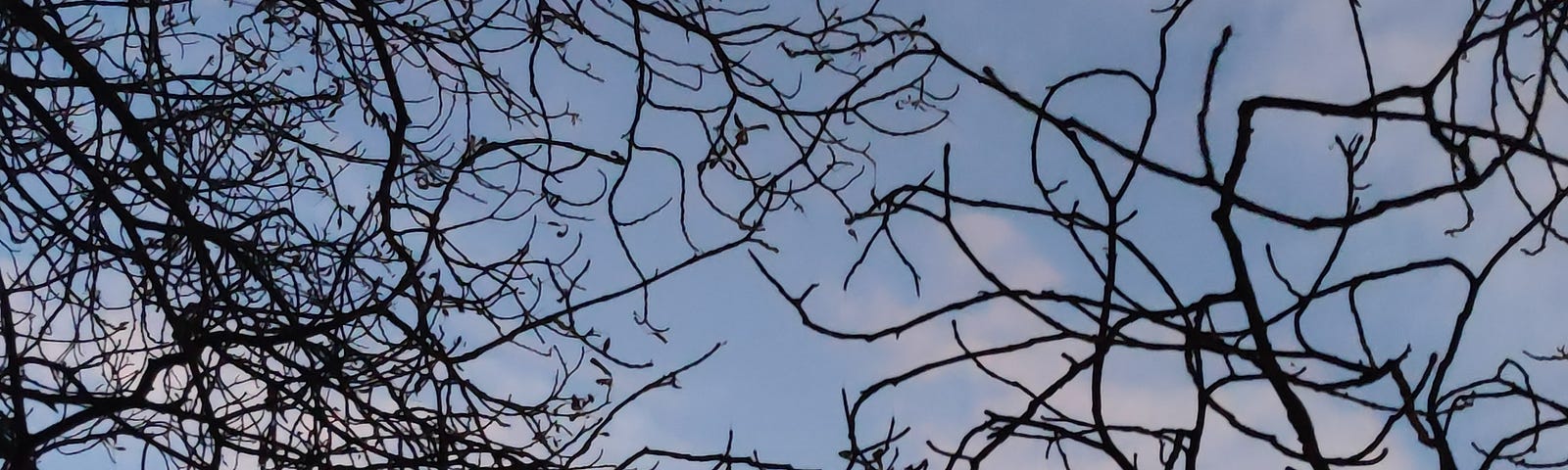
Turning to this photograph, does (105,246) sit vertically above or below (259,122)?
below

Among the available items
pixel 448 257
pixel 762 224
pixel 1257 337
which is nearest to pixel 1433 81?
pixel 1257 337

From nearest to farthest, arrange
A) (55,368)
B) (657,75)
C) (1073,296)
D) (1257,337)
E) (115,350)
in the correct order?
(1257,337) → (1073,296) → (55,368) → (115,350) → (657,75)

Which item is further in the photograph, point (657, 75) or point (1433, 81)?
point (657, 75)

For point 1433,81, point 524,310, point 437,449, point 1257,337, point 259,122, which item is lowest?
point 1257,337

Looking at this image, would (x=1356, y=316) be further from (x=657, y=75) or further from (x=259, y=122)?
(x=259, y=122)

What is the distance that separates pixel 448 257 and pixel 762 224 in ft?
1.72

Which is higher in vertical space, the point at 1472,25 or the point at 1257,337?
the point at 1472,25

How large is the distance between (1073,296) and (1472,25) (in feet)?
1.20

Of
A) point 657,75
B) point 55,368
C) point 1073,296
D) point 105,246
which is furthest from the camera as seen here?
point 657,75

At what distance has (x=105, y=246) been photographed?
1.61 m

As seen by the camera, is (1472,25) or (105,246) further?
(105,246)

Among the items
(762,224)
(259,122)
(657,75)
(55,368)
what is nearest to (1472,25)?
(762,224)

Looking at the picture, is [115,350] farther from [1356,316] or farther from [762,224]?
[1356,316]

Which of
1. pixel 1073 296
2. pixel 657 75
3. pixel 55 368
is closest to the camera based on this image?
pixel 1073 296
